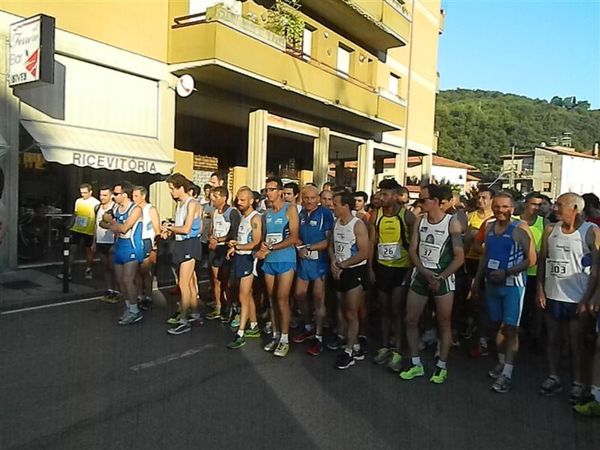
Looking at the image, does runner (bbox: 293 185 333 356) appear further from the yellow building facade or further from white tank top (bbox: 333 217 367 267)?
the yellow building facade

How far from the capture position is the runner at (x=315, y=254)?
6234 mm

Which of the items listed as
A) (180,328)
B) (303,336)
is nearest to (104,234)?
(180,328)

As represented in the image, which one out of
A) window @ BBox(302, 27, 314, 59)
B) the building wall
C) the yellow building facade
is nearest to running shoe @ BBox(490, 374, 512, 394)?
the yellow building facade

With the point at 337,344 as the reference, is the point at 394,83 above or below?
above

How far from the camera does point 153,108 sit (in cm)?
1315

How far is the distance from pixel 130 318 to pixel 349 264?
315cm

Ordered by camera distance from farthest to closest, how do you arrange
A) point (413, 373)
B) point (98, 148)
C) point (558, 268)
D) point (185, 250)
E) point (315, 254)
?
point (98, 148)
point (185, 250)
point (315, 254)
point (413, 373)
point (558, 268)

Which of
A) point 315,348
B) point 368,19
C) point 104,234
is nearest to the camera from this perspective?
point 315,348

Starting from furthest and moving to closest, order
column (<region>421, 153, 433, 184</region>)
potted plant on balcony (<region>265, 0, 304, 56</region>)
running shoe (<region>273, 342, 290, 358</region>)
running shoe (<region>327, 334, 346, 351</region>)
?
column (<region>421, 153, 433, 184</region>) → potted plant on balcony (<region>265, 0, 304, 56</region>) → running shoe (<region>327, 334, 346, 351</region>) → running shoe (<region>273, 342, 290, 358</region>)

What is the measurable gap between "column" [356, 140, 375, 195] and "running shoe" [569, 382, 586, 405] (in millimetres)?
17148

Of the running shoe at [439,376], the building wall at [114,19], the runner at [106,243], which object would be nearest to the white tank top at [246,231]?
the running shoe at [439,376]

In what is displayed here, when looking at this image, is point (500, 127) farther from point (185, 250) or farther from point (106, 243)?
point (185, 250)

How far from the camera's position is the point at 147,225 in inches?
297

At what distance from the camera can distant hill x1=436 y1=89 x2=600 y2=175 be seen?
8175 centimetres
